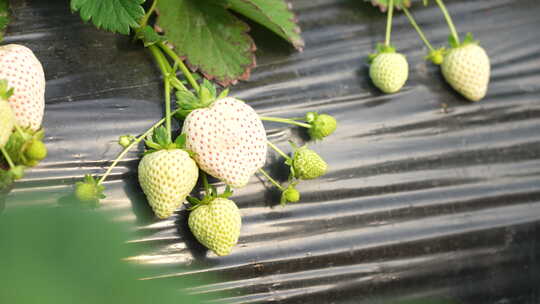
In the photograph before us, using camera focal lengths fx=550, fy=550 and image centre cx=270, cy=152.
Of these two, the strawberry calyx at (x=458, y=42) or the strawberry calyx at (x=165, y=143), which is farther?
the strawberry calyx at (x=458, y=42)

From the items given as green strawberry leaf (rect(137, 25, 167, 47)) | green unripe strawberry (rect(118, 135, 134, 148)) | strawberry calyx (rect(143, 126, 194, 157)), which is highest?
green strawberry leaf (rect(137, 25, 167, 47))

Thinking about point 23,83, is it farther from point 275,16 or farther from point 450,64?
point 450,64

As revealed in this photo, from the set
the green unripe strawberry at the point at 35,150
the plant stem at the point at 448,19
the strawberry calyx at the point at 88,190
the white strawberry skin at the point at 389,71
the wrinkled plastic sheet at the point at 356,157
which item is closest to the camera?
the green unripe strawberry at the point at 35,150

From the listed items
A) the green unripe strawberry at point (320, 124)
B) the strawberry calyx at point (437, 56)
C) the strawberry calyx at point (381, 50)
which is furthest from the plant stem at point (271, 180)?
the strawberry calyx at point (437, 56)

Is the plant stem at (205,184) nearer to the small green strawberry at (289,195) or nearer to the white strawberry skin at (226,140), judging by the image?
the white strawberry skin at (226,140)

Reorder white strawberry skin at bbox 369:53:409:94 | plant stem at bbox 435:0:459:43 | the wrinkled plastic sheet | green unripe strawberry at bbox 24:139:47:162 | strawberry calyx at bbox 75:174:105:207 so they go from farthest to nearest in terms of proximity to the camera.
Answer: plant stem at bbox 435:0:459:43
white strawberry skin at bbox 369:53:409:94
the wrinkled plastic sheet
strawberry calyx at bbox 75:174:105:207
green unripe strawberry at bbox 24:139:47:162

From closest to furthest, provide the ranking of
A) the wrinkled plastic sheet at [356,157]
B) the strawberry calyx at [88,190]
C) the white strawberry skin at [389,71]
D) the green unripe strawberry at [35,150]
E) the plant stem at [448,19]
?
the green unripe strawberry at [35,150]
the strawberry calyx at [88,190]
the wrinkled plastic sheet at [356,157]
the white strawberry skin at [389,71]
the plant stem at [448,19]

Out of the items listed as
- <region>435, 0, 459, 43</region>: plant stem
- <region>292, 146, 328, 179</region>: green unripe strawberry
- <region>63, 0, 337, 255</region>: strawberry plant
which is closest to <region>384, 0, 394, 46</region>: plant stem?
<region>435, 0, 459, 43</region>: plant stem

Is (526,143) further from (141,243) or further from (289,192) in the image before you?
(141,243)

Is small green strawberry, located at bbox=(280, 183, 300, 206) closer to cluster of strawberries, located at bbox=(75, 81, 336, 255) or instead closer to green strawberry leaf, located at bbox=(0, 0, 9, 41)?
cluster of strawberries, located at bbox=(75, 81, 336, 255)
